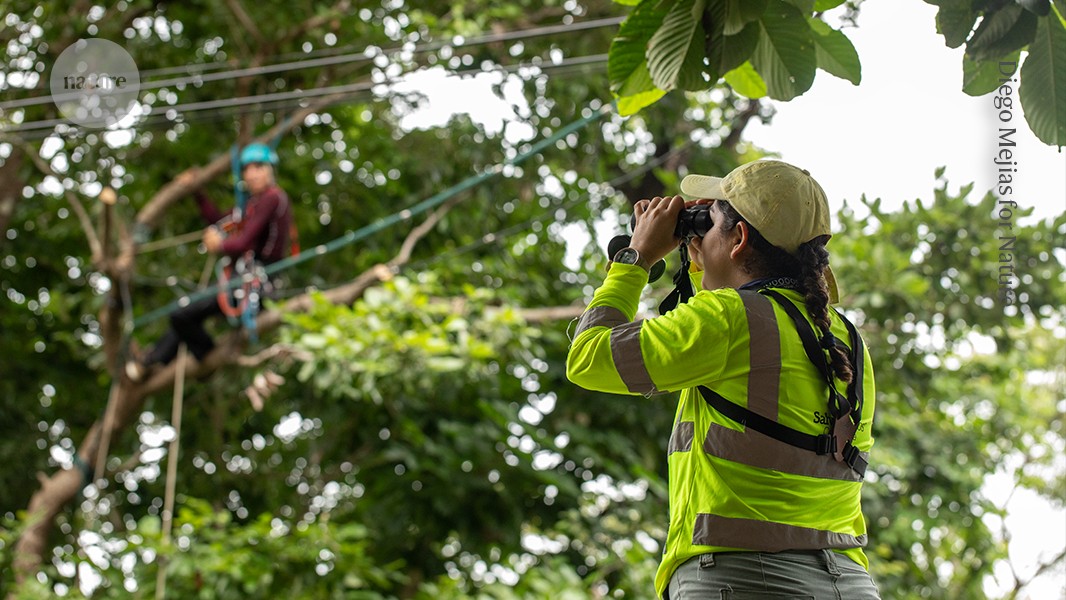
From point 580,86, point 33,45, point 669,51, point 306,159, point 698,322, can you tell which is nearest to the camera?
point 698,322

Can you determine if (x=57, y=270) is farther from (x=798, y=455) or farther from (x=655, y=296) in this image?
(x=798, y=455)

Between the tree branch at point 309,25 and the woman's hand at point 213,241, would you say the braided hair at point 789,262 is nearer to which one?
the woman's hand at point 213,241

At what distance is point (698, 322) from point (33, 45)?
652 cm

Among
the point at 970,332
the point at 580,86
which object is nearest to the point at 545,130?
the point at 580,86

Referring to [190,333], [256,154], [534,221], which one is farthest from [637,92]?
[190,333]

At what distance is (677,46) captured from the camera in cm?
166

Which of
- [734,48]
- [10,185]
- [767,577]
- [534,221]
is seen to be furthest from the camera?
[10,185]

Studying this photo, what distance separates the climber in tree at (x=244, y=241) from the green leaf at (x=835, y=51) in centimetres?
432

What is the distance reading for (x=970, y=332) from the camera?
231 inches

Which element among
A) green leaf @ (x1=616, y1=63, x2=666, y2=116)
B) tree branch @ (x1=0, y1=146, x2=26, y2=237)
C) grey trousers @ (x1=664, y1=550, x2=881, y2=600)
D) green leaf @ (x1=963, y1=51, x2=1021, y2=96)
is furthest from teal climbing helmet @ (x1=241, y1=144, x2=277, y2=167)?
grey trousers @ (x1=664, y1=550, x2=881, y2=600)

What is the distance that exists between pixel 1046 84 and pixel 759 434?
0.67 metres

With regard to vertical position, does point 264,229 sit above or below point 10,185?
above

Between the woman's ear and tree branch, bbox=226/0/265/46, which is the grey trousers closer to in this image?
the woman's ear

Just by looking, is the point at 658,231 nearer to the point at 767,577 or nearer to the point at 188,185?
the point at 767,577
